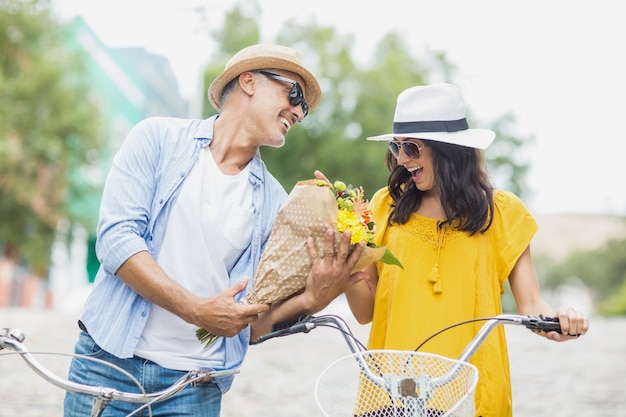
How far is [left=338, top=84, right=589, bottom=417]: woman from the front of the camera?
11.1 feet

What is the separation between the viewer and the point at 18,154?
79.6ft

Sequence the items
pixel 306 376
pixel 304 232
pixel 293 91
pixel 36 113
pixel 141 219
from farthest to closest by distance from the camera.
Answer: pixel 36 113 < pixel 306 376 < pixel 293 91 < pixel 141 219 < pixel 304 232

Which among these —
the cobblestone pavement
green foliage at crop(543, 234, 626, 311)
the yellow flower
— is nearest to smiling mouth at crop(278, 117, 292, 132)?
the yellow flower

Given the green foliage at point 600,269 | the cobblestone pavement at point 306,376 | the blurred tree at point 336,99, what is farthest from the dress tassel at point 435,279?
the green foliage at point 600,269

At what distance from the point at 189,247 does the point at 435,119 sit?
42.9 inches

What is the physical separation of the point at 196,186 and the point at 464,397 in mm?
1482

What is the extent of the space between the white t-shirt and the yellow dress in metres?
0.62

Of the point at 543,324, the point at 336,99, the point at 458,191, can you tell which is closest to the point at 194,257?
the point at 458,191

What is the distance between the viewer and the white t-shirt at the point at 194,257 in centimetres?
333

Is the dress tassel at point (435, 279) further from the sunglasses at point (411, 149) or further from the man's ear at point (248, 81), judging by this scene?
the man's ear at point (248, 81)

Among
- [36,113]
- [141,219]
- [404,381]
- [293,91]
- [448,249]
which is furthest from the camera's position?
[36,113]

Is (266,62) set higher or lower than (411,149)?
higher

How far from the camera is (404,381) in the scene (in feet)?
8.38

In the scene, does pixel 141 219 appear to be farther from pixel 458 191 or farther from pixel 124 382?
pixel 458 191
